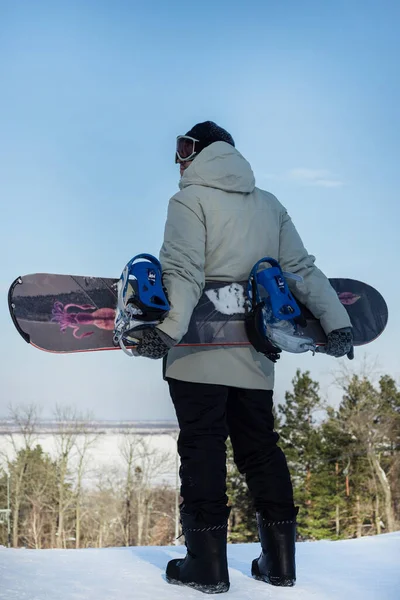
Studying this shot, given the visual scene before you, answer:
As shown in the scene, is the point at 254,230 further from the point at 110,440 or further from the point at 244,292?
the point at 110,440

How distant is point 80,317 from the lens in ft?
10.4

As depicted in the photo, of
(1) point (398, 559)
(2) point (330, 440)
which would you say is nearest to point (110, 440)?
(2) point (330, 440)

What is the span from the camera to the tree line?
31.7 m

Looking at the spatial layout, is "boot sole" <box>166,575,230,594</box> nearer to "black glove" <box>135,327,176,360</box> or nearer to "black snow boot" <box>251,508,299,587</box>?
"black snow boot" <box>251,508,299,587</box>

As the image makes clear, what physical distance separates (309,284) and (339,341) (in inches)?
11.3

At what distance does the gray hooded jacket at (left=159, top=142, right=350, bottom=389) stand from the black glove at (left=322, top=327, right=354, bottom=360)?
0.03 metres

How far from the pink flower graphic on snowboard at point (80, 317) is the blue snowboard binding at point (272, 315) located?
2.16 ft

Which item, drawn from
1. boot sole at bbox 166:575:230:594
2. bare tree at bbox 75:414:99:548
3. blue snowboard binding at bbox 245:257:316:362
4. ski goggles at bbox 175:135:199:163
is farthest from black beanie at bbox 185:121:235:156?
bare tree at bbox 75:414:99:548

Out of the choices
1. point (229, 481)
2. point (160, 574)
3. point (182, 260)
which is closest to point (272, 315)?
point (182, 260)

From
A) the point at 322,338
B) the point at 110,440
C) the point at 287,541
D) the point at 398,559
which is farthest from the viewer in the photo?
the point at 110,440

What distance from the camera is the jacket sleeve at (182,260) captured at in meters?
2.68

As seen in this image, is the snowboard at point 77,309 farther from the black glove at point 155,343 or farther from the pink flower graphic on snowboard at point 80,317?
the black glove at point 155,343

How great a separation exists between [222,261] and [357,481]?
3138 cm

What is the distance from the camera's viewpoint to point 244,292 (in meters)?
3.00
